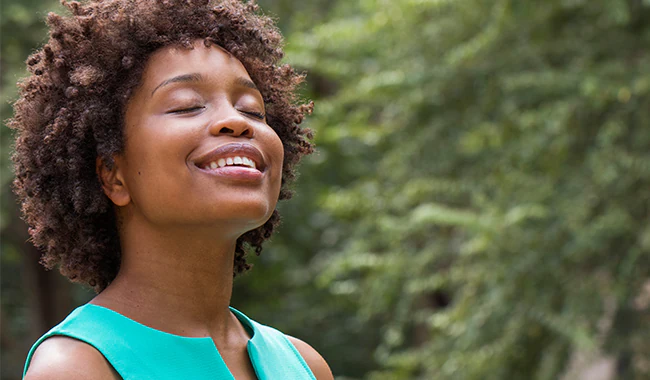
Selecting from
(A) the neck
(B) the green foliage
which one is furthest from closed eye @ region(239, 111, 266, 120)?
(B) the green foliage

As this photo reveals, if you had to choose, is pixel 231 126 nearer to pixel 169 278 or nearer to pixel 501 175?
pixel 169 278

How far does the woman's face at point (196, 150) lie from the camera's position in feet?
6.39

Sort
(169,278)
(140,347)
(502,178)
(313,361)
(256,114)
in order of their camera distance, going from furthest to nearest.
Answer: (502,178)
(313,361)
(256,114)
(169,278)
(140,347)

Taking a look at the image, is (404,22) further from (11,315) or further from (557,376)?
(11,315)

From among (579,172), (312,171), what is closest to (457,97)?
(579,172)

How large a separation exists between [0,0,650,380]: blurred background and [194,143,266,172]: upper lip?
11.4 ft

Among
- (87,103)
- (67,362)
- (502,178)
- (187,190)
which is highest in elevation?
(502,178)

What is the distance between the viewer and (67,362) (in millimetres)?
1776

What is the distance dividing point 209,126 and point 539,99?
4.45m

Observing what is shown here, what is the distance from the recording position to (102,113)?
6.75ft

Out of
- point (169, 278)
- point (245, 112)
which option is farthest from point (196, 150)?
point (169, 278)

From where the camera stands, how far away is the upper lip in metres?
1.95

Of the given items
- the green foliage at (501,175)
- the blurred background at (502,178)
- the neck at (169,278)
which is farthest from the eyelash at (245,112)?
the green foliage at (501,175)

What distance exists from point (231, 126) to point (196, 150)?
96mm
